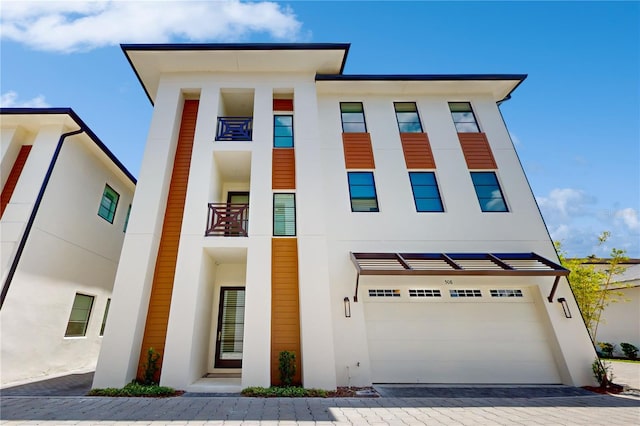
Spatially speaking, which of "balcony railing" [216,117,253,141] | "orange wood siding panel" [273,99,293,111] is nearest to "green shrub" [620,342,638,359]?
"orange wood siding panel" [273,99,293,111]

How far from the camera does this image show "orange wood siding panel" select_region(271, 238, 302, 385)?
6.72 m

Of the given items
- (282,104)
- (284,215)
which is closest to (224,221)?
(284,215)

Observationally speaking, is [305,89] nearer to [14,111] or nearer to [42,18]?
[42,18]

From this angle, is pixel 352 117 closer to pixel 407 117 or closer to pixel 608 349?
pixel 407 117

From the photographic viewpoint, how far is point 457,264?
7.25 meters

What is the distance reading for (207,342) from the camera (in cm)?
789

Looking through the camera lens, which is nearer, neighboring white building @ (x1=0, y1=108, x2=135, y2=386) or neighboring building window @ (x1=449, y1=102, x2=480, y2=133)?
neighboring white building @ (x1=0, y1=108, x2=135, y2=386)

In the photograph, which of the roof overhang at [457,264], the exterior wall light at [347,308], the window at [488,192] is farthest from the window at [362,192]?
the window at [488,192]

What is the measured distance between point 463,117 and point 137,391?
13.3m

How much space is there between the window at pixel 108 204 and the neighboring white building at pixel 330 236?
4.87m

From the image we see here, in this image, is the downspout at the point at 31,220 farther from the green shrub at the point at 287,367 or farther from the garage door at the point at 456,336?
the garage door at the point at 456,336

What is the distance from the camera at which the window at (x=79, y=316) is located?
920 cm

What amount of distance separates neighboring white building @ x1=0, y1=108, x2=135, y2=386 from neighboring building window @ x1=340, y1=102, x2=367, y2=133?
30.8 ft

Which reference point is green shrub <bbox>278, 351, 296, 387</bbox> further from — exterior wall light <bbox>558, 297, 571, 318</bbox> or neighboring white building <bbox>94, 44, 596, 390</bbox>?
exterior wall light <bbox>558, 297, 571, 318</bbox>
